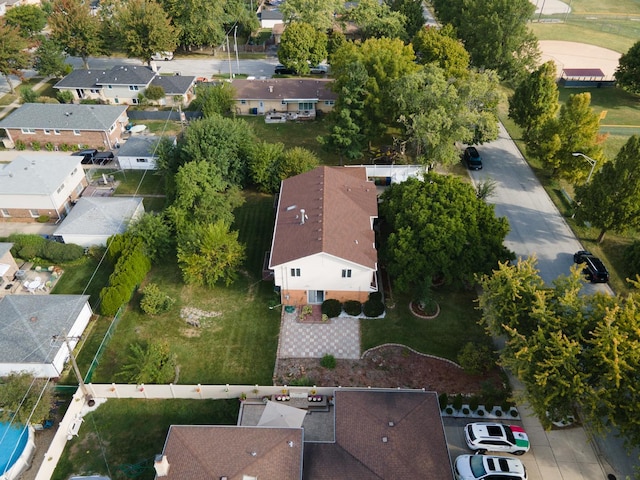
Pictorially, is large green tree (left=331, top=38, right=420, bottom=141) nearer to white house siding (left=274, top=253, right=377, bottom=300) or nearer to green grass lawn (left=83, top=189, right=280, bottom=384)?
green grass lawn (left=83, top=189, right=280, bottom=384)

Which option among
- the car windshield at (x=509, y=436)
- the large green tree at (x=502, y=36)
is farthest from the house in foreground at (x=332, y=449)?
the large green tree at (x=502, y=36)

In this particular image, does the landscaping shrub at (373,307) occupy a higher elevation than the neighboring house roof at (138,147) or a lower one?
lower

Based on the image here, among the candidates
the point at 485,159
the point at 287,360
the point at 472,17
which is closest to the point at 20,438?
the point at 287,360

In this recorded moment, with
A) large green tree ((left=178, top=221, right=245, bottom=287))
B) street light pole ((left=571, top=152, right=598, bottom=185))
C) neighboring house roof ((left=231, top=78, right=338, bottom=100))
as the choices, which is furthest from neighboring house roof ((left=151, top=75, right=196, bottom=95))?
street light pole ((left=571, top=152, right=598, bottom=185))

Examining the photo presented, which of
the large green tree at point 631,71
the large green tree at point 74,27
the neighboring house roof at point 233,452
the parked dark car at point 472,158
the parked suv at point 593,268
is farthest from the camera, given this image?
the large green tree at point 74,27

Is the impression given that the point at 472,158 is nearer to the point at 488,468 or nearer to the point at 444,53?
the point at 444,53

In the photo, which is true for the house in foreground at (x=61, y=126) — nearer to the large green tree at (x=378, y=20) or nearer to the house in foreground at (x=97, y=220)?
the house in foreground at (x=97, y=220)

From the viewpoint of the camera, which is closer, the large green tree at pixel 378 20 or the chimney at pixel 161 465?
the chimney at pixel 161 465

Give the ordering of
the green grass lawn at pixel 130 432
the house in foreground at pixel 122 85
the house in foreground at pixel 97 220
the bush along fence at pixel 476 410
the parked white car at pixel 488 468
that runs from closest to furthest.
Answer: the parked white car at pixel 488 468, the green grass lawn at pixel 130 432, the bush along fence at pixel 476 410, the house in foreground at pixel 97 220, the house in foreground at pixel 122 85
